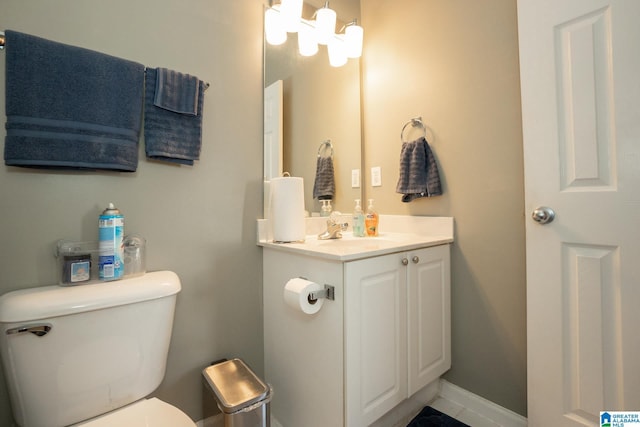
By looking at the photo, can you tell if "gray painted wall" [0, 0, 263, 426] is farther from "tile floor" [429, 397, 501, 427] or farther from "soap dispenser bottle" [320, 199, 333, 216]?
"tile floor" [429, 397, 501, 427]

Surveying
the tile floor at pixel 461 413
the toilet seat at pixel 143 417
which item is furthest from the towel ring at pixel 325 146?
the tile floor at pixel 461 413

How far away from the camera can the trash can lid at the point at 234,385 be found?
0.93 m

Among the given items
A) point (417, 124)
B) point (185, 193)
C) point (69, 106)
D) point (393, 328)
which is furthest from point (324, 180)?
point (69, 106)

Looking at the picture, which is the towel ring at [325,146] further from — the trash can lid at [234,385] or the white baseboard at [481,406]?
the white baseboard at [481,406]

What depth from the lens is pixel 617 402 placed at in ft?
3.08

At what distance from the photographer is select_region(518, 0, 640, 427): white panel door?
0.92 m

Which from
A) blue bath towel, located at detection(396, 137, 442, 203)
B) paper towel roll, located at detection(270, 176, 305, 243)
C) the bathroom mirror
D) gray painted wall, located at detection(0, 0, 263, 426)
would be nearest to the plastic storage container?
gray painted wall, located at detection(0, 0, 263, 426)

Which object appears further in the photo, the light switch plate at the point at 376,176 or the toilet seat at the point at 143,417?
the light switch plate at the point at 376,176

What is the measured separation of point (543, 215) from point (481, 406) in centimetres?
92

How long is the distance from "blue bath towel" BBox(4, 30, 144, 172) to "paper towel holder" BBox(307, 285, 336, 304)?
76 cm

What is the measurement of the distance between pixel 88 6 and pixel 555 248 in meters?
1.85

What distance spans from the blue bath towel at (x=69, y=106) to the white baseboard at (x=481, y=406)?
5.63 ft

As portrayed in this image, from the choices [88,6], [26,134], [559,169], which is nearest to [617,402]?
[559,169]

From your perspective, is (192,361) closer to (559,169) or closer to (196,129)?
(196,129)
